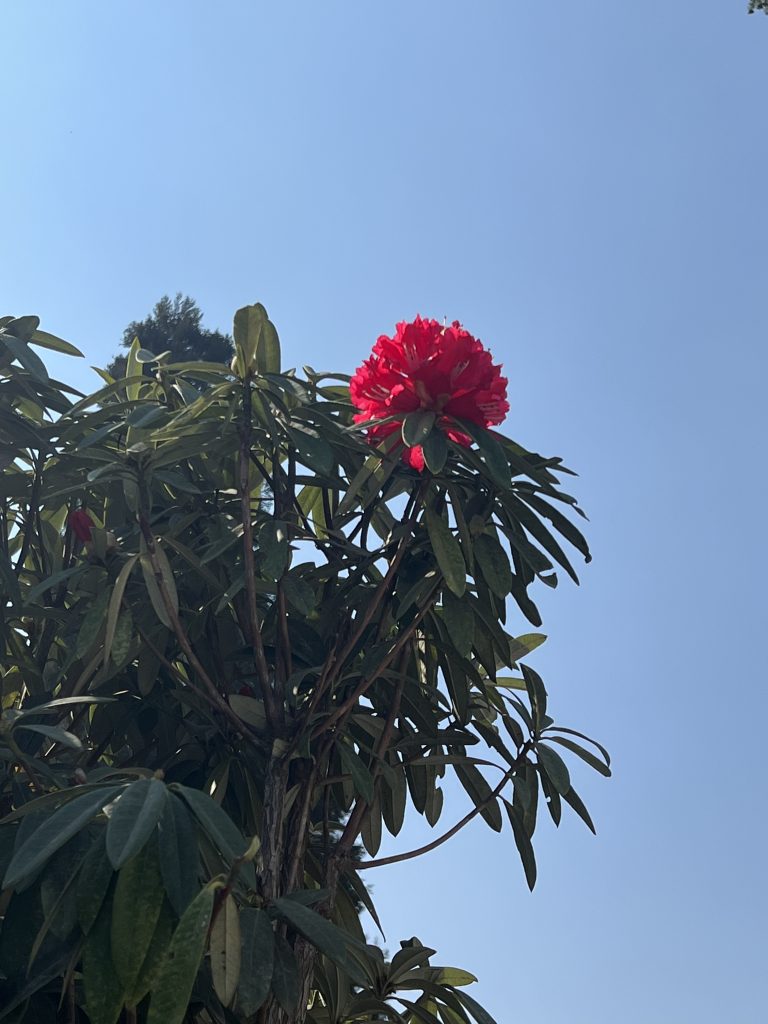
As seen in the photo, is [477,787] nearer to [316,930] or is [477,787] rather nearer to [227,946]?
[316,930]

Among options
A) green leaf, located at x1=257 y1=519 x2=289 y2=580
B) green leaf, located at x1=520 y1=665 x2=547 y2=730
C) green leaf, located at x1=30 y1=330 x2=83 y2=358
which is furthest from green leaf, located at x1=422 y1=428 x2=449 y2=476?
green leaf, located at x1=30 y1=330 x2=83 y2=358

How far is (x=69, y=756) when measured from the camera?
1970mm

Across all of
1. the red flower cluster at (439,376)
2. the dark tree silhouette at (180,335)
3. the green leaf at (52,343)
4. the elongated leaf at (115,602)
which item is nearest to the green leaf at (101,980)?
the elongated leaf at (115,602)

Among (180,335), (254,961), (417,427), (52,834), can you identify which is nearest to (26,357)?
(417,427)

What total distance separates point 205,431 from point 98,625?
0.34 metres

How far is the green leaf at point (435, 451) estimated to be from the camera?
1.72 metres

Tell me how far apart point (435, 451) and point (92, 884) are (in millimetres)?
775

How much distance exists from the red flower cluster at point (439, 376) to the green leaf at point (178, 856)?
735 mm

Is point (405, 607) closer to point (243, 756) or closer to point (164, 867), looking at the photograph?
point (243, 756)

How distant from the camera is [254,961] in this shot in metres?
1.41

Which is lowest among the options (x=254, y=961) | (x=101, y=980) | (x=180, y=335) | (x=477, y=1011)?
(x=101, y=980)

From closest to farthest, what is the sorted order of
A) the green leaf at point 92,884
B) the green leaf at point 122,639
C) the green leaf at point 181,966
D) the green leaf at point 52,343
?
1. the green leaf at point 181,966
2. the green leaf at point 92,884
3. the green leaf at point 122,639
4. the green leaf at point 52,343

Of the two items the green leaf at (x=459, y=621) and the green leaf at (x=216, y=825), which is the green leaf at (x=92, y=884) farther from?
the green leaf at (x=459, y=621)

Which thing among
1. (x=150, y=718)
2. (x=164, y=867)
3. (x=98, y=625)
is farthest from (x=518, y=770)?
(x=164, y=867)
